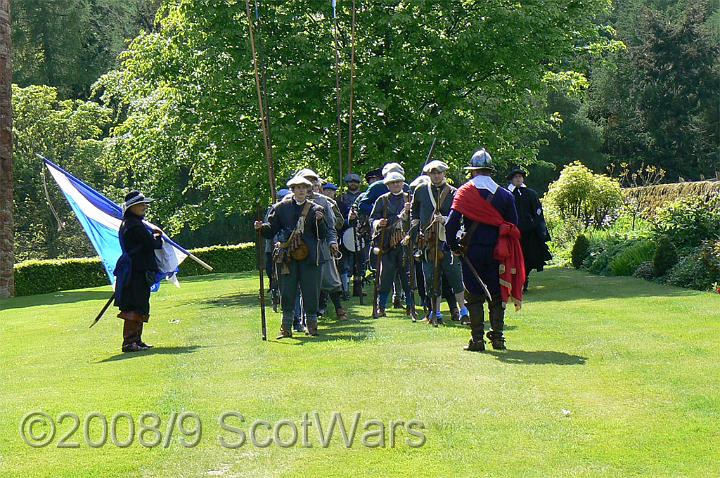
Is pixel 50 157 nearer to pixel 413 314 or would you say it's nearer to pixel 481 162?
pixel 413 314

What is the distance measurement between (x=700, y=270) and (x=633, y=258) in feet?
12.6

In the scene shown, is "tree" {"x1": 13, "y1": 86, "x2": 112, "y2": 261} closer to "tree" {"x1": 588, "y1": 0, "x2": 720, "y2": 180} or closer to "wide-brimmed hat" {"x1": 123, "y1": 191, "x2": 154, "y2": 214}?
"tree" {"x1": 588, "y1": 0, "x2": 720, "y2": 180}

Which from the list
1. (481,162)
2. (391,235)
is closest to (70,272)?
(391,235)

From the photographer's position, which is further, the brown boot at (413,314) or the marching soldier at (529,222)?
the marching soldier at (529,222)

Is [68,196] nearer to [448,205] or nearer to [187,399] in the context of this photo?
[448,205]

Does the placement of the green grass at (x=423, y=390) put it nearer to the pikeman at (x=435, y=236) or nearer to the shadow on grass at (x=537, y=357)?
the shadow on grass at (x=537, y=357)

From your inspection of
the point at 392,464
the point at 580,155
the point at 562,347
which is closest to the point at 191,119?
the point at 562,347

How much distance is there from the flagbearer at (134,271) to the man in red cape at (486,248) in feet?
13.8

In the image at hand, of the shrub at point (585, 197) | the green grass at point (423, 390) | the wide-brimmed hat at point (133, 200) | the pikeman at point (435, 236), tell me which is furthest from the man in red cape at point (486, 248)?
the shrub at point (585, 197)

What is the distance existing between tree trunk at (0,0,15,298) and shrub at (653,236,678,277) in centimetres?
1952

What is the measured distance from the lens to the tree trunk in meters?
32.8

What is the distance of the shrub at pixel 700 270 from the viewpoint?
1961 centimetres

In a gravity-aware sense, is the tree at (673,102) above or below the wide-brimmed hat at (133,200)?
above

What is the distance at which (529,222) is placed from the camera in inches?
806
